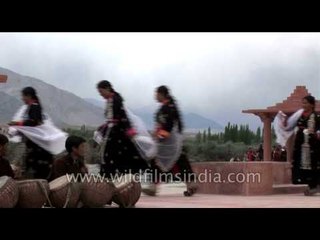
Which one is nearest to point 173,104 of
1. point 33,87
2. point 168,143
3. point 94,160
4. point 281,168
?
point 168,143

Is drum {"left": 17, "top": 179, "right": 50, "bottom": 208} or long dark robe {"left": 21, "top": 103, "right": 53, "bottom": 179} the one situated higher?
long dark robe {"left": 21, "top": 103, "right": 53, "bottom": 179}

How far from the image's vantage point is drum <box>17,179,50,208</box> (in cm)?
526

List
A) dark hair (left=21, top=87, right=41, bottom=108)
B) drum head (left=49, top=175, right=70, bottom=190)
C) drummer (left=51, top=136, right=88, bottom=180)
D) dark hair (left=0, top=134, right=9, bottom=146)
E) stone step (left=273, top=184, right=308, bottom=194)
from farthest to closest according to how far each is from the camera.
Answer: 1. stone step (left=273, top=184, right=308, bottom=194)
2. dark hair (left=21, top=87, right=41, bottom=108)
3. dark hair (left=0, top=134, right=9, bottom=146)
4. drummer (left=51, top=136, right=88, bottom=180)
5. drum head (left=49, top=175, right=70, bottom=190)

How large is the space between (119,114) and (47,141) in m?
0.76

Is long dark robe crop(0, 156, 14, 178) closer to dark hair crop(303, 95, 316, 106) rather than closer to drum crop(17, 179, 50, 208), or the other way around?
drum crop(17, 179, 50, 208)

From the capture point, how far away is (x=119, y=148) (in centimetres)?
655

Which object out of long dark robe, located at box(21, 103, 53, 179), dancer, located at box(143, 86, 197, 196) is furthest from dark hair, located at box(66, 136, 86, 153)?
dancer, located at box(143, 86, 197, 196)

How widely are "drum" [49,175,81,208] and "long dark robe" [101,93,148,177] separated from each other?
965 millimetres

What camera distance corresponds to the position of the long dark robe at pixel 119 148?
6.41m

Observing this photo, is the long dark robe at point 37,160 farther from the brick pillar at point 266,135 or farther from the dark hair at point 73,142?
the brick pillar at point 266,135

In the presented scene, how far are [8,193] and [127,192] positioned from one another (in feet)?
3.57

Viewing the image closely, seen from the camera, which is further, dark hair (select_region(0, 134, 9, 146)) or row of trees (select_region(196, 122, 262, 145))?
row of trees (select_region(196, 122, 262, 145))
